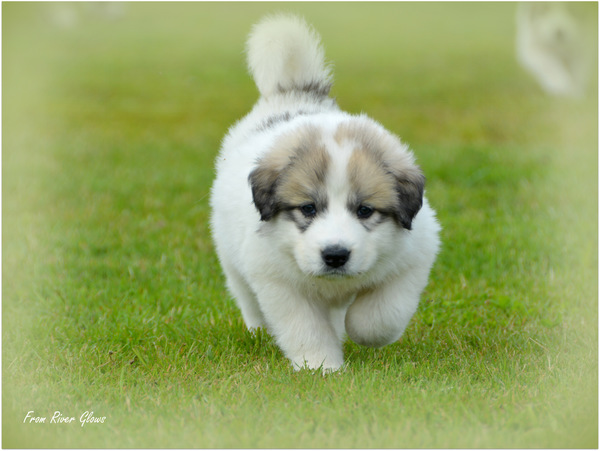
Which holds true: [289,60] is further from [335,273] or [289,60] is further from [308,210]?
[335,273]

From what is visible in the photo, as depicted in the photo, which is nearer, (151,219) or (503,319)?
(503,319)

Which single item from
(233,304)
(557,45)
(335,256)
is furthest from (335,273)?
(557,45)

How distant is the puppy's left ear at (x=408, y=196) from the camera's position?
327 centimetres

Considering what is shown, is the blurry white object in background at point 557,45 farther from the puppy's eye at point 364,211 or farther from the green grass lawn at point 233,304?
the puppy's eye at point 364,211

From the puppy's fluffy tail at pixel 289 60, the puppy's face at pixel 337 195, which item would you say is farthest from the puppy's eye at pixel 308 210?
the puppy's fluffy tail at pixel 289 60

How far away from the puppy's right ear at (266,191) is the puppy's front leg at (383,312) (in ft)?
1.98

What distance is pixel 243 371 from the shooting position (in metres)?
3.41

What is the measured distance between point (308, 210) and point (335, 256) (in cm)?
25

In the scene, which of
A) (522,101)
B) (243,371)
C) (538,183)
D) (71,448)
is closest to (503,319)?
(243,371)

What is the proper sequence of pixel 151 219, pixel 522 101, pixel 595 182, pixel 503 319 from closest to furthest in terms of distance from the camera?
pixel 503 319, pixel 151 219, pixel 595 182, pixel 522 101

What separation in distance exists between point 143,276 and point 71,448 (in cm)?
214

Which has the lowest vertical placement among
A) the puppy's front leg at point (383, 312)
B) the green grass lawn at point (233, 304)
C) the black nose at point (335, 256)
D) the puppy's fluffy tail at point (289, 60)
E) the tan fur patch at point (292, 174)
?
the green grass lawn at point (233, 304)

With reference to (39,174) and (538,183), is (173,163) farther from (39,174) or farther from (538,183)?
(538,183)

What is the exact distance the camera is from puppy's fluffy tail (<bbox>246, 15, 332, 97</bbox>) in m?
4.21
